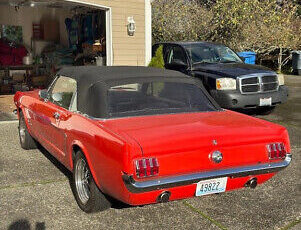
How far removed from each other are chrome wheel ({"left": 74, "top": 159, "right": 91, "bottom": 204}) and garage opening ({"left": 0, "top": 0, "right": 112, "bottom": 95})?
8.14 m

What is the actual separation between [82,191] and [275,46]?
17202 mm

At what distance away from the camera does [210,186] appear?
346 cm

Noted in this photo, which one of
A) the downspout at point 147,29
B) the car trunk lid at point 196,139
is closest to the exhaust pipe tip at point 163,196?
the car trunk lid at point 196,139

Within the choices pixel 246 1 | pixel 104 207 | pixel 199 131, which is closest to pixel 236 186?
pixel 199 131

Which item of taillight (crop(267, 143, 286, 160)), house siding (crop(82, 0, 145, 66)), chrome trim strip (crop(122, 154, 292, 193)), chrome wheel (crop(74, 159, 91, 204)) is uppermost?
house siding (crop(82, 0, 145, 66))

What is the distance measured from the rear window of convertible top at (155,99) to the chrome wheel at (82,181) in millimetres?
625

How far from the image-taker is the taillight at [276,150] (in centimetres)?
367

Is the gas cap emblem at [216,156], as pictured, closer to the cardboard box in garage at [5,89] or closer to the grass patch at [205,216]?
the grass patch at [205,216]

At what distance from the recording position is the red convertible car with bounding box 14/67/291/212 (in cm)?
318

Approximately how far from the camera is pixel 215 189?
3502 mm

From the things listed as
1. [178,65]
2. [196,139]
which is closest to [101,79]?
[196,139]

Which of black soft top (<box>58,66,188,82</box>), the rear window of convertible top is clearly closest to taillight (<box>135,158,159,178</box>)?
the rear window of convertible top

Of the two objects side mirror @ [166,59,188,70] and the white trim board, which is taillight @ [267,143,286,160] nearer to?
side mirror @ [166,59,188,70]

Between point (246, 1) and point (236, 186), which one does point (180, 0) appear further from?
point (236, 186)
